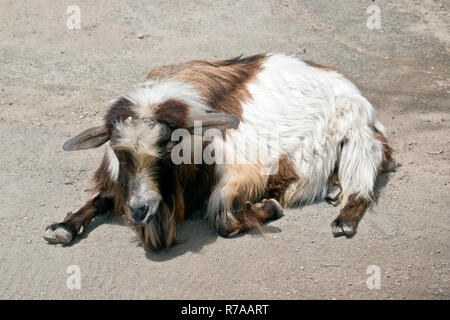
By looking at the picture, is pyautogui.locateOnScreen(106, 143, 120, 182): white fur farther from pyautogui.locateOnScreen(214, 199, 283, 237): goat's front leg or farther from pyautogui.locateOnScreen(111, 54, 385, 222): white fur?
pyautogui.locateOnScreen(214, 199, 283, 237): goat's front leg

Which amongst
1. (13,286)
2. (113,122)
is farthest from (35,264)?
(113,122)

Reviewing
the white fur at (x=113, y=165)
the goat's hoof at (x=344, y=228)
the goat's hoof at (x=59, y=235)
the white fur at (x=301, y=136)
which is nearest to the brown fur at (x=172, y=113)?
the white fur at (x=301, y=136)

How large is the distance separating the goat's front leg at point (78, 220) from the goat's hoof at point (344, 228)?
1.77 meters

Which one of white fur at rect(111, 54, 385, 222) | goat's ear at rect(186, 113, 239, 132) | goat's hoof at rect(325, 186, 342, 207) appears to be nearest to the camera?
goat's ear at rect(186, 113, 239, 132)

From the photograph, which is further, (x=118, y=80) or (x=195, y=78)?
(x=118, y=80)

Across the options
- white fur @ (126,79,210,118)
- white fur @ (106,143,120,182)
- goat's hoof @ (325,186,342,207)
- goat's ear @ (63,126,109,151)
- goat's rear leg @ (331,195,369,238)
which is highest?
white fur @ (126,79,210,118)

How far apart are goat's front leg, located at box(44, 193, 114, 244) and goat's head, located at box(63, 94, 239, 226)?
0.47 m

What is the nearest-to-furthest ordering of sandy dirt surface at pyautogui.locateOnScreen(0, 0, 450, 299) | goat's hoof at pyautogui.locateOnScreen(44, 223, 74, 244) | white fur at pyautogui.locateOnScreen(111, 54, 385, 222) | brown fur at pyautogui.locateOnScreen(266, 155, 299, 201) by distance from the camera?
sandy dirt surface at pyautogui.locateOnScreen(0, 0, 450, 299) < goat's hoof at pyautogui.locateOnScreen(44, 223, 74, 244) < white fur at pyautogui.locateOnScreen(111, 54, 385, 222) < brown fur at pyautogui.locateOnScreen(266, 155, 299, 201)

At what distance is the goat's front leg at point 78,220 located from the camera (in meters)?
4.46

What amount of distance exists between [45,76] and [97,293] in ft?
12.8

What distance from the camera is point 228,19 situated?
8234 millimetres

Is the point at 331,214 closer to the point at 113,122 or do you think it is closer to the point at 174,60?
the point at 113,122

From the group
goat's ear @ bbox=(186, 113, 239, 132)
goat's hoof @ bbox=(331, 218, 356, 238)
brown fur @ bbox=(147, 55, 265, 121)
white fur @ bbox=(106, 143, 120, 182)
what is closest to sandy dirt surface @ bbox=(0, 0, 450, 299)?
goat's hoof @ bbox=(331, 218, 356, 238)

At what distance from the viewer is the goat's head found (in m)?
4.02
